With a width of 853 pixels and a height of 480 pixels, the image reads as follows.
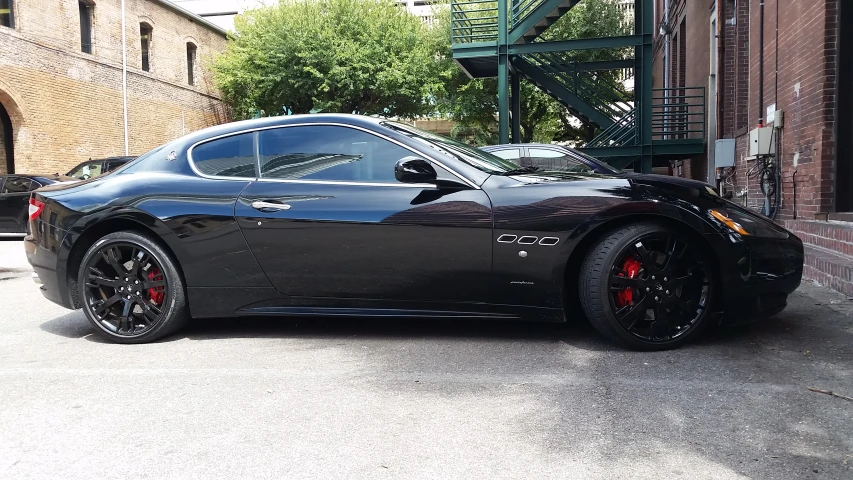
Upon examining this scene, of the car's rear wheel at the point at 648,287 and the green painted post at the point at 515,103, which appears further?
the green painted post at the point at 515,103

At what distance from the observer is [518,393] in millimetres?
3375

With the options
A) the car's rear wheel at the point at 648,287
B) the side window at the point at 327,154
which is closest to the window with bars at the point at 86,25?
the side window at the point at 327,154

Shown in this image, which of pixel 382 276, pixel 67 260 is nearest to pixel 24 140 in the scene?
pixel 67 260

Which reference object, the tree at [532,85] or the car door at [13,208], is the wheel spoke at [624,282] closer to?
the car door at [13,208]

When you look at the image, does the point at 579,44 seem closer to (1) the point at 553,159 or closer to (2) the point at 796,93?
(1) the point at 553,159

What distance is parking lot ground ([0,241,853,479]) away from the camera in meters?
2.61

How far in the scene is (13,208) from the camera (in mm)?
14820

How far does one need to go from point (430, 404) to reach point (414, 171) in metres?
1.46

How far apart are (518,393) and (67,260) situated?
122 inches

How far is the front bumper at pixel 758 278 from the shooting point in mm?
3982

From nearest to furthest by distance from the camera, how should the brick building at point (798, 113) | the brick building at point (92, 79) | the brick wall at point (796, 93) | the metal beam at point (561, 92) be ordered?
the brick building at point (798, 113), the brick wall at point (796, 93), the metal beam at point (561, 92), the brick building at point (92, 79)

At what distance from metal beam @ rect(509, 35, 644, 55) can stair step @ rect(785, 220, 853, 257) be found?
9.36m

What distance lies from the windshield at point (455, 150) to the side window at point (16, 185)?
514 inches

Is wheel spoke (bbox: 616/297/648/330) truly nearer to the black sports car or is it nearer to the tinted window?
the black sports car
